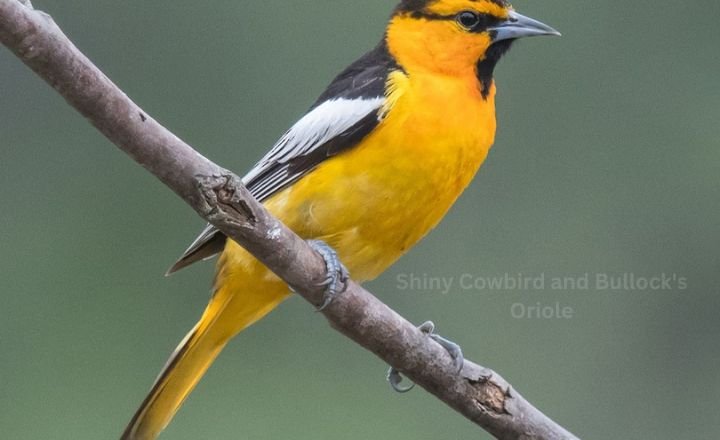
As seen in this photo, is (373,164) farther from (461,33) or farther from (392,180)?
(461,33)

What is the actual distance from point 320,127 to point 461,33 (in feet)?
2.24

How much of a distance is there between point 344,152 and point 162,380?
1066 millimetres

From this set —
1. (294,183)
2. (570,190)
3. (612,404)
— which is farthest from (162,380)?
(570,190)

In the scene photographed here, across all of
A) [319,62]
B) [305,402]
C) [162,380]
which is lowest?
[162,380]

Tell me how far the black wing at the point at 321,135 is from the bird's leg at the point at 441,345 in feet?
2.22

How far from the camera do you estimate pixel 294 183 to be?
14.7ft

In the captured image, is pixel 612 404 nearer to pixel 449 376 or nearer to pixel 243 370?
pixel 243 370

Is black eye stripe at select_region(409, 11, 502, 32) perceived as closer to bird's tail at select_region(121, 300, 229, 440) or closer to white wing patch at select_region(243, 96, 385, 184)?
white wing patch at select_region(243, 96, 385, 184)

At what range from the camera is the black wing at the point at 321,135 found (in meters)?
4.46

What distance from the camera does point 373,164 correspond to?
14.4 feet

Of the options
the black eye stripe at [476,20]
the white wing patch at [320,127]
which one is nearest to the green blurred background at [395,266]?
the white wing patch at [320,127]

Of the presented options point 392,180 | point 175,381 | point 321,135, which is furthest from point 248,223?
point 175,381

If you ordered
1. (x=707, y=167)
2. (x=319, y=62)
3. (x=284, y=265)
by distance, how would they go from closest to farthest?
(x=284, y=265), (x=319, y=62), (x=707, y=167)

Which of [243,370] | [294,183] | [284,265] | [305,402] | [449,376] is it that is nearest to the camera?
[284,265]
